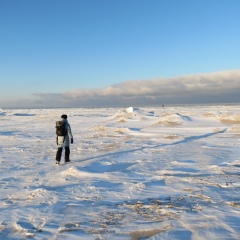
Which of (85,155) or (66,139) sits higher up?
(66,139)

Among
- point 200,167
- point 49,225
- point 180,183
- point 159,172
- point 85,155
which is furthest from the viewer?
point 85,155

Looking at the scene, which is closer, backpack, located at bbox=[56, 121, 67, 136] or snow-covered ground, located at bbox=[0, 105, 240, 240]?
snow-covered ground, located at bbox=[0, 105, 240, 240]

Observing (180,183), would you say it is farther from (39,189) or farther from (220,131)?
(220,131)

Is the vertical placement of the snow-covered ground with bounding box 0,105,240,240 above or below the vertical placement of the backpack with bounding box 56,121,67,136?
below

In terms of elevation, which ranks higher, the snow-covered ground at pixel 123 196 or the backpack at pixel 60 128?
the backpack at pixel 60 128

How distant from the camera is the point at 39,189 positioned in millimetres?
6672

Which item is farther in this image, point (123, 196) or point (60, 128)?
point (60, 128)

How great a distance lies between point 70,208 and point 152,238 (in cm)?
191

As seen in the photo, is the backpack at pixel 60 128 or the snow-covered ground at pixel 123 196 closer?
the snow-covered ground at pixel 123 196

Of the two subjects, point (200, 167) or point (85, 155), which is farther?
point (85, 155)

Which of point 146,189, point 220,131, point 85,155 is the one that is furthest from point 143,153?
point 220,131

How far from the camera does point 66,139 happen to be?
33.4 ft

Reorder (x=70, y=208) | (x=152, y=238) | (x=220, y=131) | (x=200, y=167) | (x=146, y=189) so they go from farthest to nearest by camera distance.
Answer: (x=220, y=131) < (x=200, y=167) < (x=146, y=189) < (x=70, y=208) < (x=152, y=238)

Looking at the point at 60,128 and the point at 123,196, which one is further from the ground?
the point at 60,128
